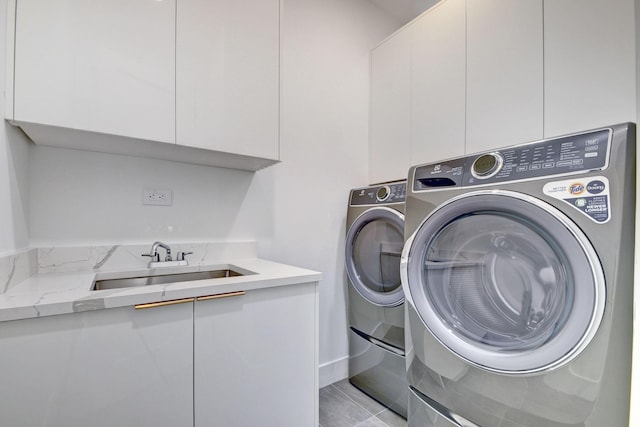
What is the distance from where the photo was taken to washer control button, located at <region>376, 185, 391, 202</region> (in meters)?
1.86

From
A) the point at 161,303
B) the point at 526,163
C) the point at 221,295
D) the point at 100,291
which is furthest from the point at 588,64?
the point at 100,291

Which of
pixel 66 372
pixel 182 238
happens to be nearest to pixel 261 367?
pixel 66 372

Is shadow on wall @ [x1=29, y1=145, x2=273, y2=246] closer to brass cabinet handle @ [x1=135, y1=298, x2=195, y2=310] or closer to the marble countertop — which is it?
the marble countertop

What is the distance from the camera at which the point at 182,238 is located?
1.61 meters

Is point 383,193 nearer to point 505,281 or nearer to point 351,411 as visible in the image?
point 505,281

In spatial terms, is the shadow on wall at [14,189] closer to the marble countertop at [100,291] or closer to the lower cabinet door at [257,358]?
the marble countertop at [100,291]

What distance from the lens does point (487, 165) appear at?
116 cm

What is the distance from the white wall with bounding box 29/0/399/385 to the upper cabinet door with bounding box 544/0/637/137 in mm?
1238

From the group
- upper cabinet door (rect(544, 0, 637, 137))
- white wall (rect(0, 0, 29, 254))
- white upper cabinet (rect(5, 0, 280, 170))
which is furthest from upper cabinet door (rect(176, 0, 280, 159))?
upper cabinet door (rect(544, 0, 637, 137))

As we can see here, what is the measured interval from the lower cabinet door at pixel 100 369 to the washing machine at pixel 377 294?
113cm

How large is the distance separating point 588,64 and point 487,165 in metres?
0.63

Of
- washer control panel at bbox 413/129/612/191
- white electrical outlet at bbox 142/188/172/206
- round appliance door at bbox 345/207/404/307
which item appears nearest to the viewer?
washer control panel at bbox 413/129/612/191

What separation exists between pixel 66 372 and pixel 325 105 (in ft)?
6.44

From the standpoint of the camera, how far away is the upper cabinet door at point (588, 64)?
112 centimetres
